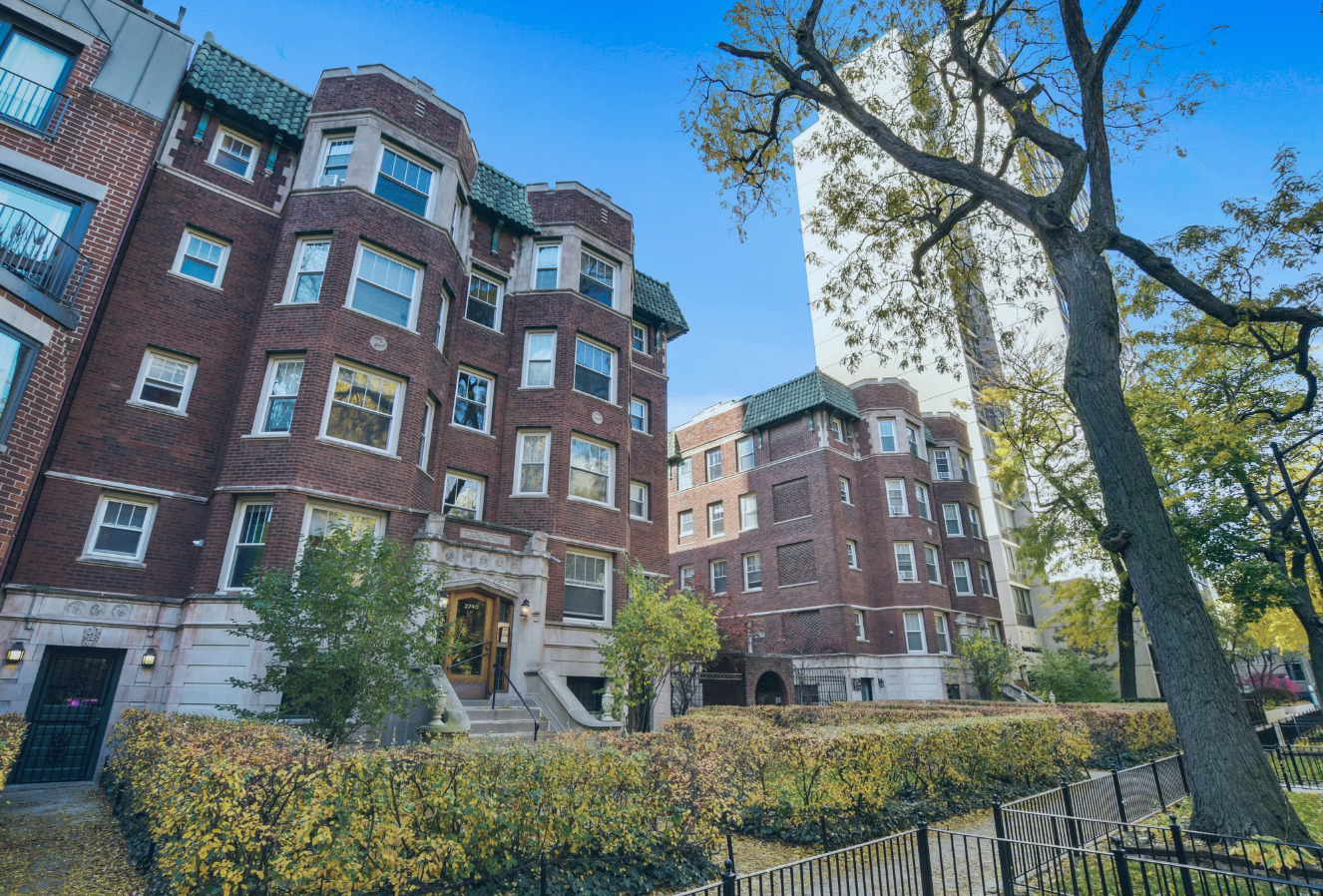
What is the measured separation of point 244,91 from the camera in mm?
16094

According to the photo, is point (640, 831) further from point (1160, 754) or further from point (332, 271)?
point (1160, 754)

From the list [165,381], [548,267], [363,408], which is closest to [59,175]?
[165,381]

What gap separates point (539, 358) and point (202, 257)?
28.4 feet

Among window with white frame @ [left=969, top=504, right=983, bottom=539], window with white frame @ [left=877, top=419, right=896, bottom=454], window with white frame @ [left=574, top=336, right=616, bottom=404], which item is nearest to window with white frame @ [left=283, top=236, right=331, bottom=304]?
window with white frame @ [left=574, top=336, right=616, bottom=404]

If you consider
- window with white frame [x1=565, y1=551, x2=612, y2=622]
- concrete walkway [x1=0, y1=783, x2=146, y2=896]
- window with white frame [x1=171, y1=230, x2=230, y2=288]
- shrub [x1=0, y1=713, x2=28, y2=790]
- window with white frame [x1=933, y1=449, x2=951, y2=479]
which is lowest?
concrete walkway [x1=0, y1=783, x2=146, y2=896]

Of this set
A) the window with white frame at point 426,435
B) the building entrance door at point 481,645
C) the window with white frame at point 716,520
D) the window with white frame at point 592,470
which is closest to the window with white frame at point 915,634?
the window with white frame at point 716,520

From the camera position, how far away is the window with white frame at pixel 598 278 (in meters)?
20.5

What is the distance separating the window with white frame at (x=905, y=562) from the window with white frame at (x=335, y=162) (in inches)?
1097

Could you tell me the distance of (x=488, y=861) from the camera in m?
5.93

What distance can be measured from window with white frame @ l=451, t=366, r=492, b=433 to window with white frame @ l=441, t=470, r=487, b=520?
4.80 feet

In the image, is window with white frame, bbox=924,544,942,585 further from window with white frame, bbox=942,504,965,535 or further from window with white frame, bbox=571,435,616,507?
window with white frame, bbox=571,435,616,507

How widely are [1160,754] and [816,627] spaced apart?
14.0 metres

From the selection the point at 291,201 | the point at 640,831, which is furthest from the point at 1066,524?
the point at 291,201

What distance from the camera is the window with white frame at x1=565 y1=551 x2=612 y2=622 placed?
17.4 m
